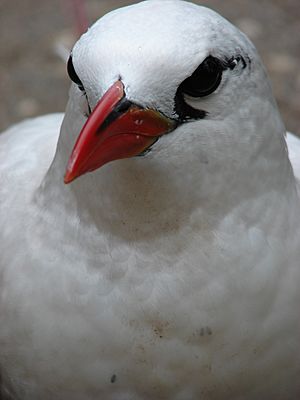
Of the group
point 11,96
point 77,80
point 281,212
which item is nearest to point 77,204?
point 77,80

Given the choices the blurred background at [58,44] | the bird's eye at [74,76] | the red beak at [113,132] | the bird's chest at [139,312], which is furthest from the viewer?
the blurred background at [58,44]

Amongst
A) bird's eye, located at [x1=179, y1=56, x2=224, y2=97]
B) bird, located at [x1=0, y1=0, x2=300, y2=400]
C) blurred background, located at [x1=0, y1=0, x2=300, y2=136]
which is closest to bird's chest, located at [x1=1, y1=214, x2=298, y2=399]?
bird, located at [x1=0, y1=0, x2=300, y2=400]

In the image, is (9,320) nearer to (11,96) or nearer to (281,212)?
(281,212)

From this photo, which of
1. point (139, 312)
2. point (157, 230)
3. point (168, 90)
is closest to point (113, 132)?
point (168, 90)

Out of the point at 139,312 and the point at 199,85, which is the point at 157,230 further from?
the point at 199,85

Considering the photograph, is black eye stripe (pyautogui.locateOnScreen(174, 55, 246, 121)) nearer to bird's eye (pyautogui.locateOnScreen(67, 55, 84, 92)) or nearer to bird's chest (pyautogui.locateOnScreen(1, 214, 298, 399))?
bird's eye (pyautogui.locateOnScreen(67, 55, 84, 92))

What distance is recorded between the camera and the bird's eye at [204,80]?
187 cm

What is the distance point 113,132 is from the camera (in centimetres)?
185

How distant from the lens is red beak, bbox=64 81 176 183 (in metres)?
1.81

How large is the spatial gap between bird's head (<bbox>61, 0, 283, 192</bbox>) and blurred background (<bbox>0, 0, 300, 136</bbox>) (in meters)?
2.05

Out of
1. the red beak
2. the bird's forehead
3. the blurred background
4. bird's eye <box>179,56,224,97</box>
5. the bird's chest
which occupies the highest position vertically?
the bird's forehead

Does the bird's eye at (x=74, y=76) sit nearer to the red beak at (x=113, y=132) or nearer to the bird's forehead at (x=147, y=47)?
the bird's forehead at (x=147, y=47)

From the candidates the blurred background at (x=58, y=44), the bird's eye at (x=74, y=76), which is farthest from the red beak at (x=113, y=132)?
the blurred background at (x=58, y=44)

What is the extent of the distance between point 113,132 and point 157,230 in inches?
13.1
